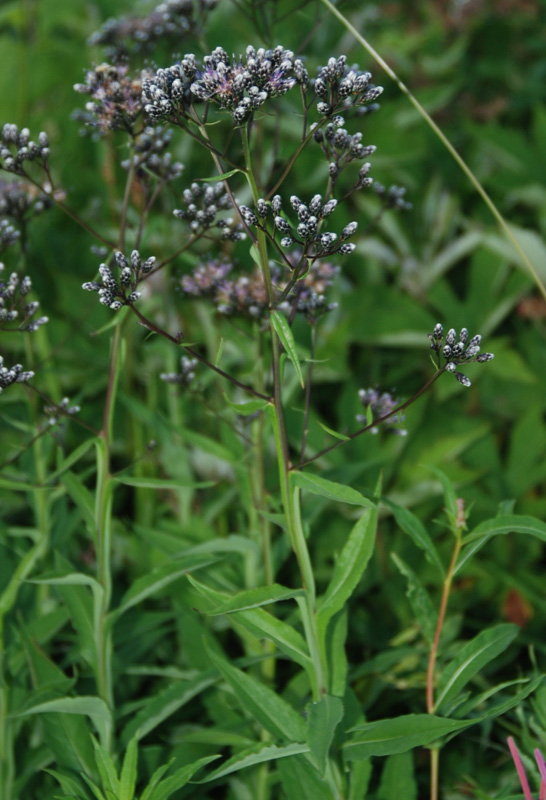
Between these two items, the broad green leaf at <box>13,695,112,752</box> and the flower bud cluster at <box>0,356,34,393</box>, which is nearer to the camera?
the flower bud cluster at <box>0,356,34,393</box>

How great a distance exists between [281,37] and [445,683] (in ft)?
7.64

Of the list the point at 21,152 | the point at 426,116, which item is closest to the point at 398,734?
the point at 426,116

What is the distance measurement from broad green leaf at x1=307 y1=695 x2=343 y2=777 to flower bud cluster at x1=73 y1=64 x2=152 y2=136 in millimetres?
1040

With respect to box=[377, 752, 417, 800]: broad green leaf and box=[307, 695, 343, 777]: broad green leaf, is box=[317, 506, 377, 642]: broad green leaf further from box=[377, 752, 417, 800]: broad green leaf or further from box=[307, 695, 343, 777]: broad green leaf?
box=[377, 752, 417, 800]: broad green leaf

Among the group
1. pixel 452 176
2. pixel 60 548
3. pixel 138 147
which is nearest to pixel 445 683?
pixel 60 548

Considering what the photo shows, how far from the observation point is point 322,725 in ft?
3.88

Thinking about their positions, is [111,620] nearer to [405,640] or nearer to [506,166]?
[405,640]

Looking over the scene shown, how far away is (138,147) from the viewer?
1504 millimetres

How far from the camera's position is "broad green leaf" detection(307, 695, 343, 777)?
115 cm

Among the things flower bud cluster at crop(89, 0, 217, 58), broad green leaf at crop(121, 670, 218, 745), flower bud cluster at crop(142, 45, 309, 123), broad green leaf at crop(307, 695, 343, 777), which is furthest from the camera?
flower bud cluster at crop(89, 0, 217, 58)

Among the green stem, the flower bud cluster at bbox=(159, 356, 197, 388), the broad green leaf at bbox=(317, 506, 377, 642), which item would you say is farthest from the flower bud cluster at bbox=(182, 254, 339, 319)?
the broad green leaf at bbox=(317, 506, 377, 642)

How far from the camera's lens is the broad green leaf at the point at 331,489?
1.16 metres

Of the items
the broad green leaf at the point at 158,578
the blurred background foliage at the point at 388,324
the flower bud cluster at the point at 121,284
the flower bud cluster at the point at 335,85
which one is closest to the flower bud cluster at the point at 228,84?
the flower bud cluster at the point at 335,85

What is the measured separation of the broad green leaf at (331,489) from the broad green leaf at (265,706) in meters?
0.37
